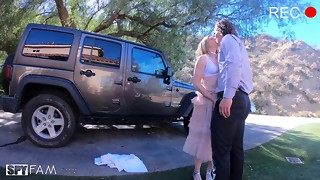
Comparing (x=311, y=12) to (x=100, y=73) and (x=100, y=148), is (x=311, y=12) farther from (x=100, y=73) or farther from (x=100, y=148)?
(x=100, y=148)

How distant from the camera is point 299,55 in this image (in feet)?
111

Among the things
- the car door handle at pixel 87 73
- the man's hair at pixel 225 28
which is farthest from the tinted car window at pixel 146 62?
the man's hair at pixel 225 28

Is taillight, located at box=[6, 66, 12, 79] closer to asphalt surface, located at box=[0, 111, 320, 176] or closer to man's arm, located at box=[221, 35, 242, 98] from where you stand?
asphalt surface, located at box=[0, 111, 320, 176]

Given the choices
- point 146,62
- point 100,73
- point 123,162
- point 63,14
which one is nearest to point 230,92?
point 123,162

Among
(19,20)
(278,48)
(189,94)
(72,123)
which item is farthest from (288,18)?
(278,48)

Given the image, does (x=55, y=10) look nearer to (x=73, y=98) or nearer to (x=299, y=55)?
(x=73, y=98)

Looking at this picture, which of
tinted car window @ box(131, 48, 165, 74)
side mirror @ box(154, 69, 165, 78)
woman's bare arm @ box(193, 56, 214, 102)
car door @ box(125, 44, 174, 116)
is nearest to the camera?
woman's bare arm @ box(193, 56, 214, 102)

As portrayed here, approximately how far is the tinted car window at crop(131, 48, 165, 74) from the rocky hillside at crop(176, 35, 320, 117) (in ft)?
68.2

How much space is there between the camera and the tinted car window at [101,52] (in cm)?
490

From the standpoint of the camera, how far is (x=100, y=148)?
197 inches

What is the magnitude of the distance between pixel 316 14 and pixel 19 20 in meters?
7.63

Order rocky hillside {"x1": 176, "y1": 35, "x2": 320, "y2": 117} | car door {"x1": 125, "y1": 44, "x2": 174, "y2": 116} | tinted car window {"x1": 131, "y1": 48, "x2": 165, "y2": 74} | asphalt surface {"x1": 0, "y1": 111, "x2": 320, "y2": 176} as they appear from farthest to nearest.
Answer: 1. rocky hillside {"x1": 176, "y1": 35, "x2": 320, "y2": 117}
2. tinted car window {"x1": 131, "y1": 48, "x2": 165, "y2": 74}
3. car door {"x1": 125, "y1": 44, "x2": 174, "y2": 116}
4. asphalt surface {"x1": 0, "y1": 111, "x2": 320, "y2": 176}

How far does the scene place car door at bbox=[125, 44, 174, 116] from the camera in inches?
207

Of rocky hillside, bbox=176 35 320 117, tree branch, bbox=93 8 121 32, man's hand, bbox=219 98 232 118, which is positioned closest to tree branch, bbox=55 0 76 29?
tree branch, bbox=93 8 121 32
